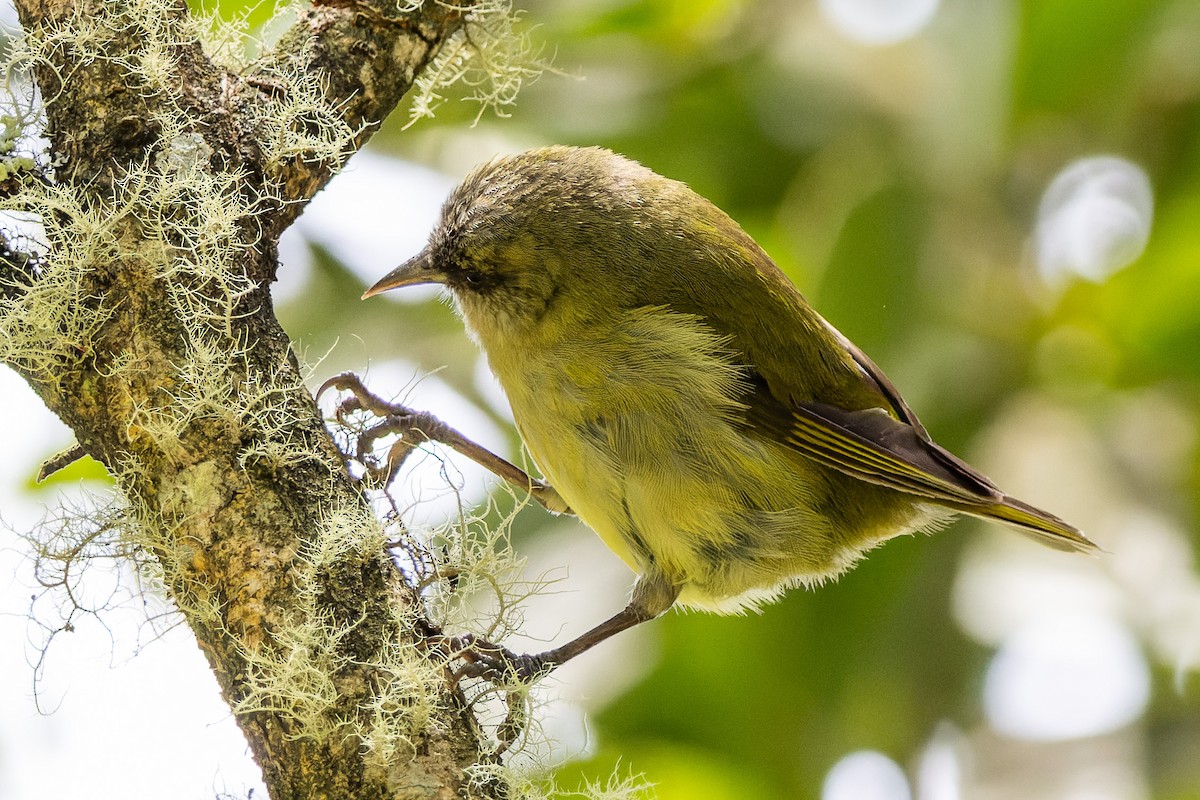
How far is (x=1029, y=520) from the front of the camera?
9.59ft

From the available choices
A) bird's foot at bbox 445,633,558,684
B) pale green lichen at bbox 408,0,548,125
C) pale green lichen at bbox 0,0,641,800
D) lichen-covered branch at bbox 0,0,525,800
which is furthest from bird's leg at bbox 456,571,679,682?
pale green lichen at bbox 408,0,548,125

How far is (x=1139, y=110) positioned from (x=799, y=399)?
2.30m

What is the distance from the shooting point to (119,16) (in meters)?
1.94

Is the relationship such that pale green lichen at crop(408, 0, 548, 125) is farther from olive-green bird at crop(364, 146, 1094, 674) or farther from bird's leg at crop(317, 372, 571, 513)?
bird's leg at crop(317, 372, 571, 513)

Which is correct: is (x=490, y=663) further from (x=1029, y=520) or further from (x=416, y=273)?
(x=1029, y=520)

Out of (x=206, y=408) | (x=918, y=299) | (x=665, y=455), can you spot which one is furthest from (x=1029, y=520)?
(x=206, y=408)

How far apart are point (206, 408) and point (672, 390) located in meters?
1.16

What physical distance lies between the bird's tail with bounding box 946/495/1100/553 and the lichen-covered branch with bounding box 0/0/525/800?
5.03 feet

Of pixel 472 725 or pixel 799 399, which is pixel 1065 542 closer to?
pixel 799 399

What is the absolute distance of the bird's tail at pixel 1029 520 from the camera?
2.88m


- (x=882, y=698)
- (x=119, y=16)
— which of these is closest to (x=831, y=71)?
(x=882, y=698)

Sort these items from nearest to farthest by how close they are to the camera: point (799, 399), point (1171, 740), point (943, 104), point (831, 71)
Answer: point (799, 399), point (943, 104), point (1171, 740), point (831, 71)

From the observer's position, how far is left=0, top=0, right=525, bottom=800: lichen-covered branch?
1775 mm

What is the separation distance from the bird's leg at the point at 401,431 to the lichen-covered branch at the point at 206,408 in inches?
15.1
